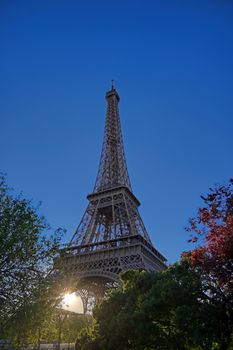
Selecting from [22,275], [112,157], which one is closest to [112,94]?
[112,157]

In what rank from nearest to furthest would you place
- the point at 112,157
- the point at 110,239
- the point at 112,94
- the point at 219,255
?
the point at 219,255
the point at 110,239
the point at 112,157
the point at 112,94

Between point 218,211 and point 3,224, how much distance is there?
11004mm

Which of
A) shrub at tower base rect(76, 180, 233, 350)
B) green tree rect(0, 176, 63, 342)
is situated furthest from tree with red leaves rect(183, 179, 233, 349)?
green tree rect(0, 176, 63, 342)

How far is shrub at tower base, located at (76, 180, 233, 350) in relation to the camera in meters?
11.0

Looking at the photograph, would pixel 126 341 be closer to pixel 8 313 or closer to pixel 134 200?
pixel 8 313

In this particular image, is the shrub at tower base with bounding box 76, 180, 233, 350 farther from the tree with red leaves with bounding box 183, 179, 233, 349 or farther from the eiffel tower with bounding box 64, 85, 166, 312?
the eiffel tower with bounding box 64, 85, 166, 312

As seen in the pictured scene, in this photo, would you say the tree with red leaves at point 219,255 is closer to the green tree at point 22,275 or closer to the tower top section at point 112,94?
the green tree at point 22,275

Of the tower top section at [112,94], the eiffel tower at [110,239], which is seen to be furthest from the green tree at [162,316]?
the tower top section at [112,94]

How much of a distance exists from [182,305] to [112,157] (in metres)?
40.8

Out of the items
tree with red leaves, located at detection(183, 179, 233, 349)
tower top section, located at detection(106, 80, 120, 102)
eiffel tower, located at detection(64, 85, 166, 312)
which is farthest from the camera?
tower top section, located at detection(106, 80, 120, 102)

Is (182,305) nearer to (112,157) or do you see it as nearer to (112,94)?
(112,157)

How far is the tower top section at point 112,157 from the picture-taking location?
4781 cm

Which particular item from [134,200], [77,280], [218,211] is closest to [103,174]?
[134,200]

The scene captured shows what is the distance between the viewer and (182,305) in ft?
42.7
